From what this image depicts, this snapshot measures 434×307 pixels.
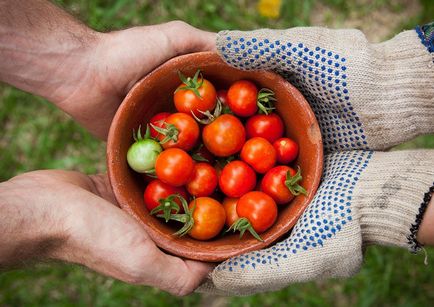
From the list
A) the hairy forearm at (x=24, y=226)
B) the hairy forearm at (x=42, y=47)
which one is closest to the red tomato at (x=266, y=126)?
the hairy forearm at (x=42, y=47)

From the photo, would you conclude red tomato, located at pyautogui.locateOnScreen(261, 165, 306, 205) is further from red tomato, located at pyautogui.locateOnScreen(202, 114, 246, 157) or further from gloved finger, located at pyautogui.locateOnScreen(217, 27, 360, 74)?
gloved finger, located at pyautogui.locateOnScreen(217, 27, 360, 74)

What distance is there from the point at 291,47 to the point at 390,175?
67cm

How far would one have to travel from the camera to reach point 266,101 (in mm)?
2311

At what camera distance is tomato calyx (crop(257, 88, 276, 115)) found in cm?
230

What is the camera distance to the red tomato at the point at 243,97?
2.27m

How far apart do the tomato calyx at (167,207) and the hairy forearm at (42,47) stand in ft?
2.44

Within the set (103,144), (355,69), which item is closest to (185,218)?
(355,69)

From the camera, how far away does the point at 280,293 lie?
3154 mm

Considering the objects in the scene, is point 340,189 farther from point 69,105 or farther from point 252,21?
point 252,21

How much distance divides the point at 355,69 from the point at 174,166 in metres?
0.85

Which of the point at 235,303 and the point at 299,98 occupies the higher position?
the point at 299,98

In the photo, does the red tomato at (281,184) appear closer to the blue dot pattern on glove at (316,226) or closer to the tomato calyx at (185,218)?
the blue dot pattern on glove at (316,226)

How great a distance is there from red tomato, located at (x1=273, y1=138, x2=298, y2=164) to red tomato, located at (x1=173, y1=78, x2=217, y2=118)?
0.34 m

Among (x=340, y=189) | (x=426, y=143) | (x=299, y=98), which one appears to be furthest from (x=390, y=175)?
(x=426, y=143)
